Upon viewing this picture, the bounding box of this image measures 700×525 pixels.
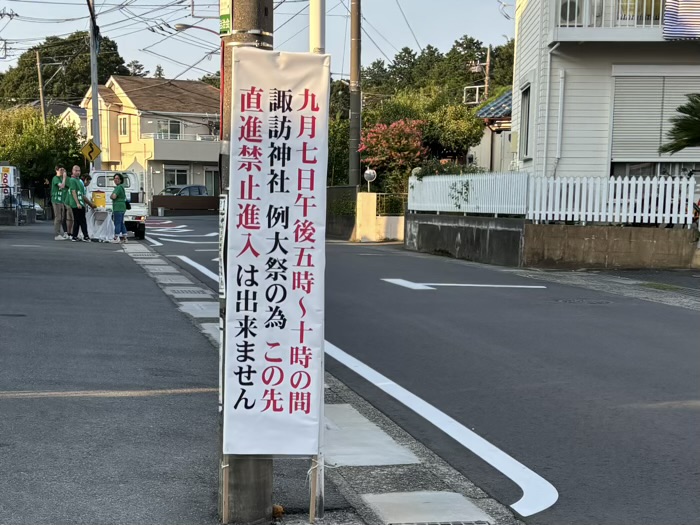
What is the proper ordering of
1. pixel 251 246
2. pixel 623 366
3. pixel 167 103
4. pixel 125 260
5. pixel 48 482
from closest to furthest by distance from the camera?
pixel 251 246 → pixel 48 482 → pixel 623 366 → pixel 125 260 → pixel 167 103

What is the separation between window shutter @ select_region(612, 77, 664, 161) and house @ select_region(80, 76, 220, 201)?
38.4m

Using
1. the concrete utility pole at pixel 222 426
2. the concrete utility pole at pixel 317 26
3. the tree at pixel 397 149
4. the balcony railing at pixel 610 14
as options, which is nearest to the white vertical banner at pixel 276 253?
the concrete utility pole at pixel 222 426

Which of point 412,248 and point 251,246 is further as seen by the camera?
point 412,248

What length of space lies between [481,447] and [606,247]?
12196 millimetres

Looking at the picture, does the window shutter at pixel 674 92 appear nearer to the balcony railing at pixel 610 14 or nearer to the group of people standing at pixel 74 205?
the balcony railing at pixel 610 14

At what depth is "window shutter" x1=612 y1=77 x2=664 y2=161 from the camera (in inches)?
739

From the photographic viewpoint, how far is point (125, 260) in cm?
1609

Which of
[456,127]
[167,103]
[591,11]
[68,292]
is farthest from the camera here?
[167,103]

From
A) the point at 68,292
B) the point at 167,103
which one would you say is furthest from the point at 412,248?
the point at 167,103

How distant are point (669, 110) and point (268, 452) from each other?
1753 cm

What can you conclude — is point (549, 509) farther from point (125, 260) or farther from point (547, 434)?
point (125, 260)

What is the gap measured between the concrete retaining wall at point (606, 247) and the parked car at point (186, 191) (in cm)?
3695

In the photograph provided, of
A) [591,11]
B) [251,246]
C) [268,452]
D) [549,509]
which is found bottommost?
[549,509]

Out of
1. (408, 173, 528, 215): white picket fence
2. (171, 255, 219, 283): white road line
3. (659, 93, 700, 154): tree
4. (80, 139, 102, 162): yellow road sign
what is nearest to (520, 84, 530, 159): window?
(408, 173, 528, 215): white picket fence
